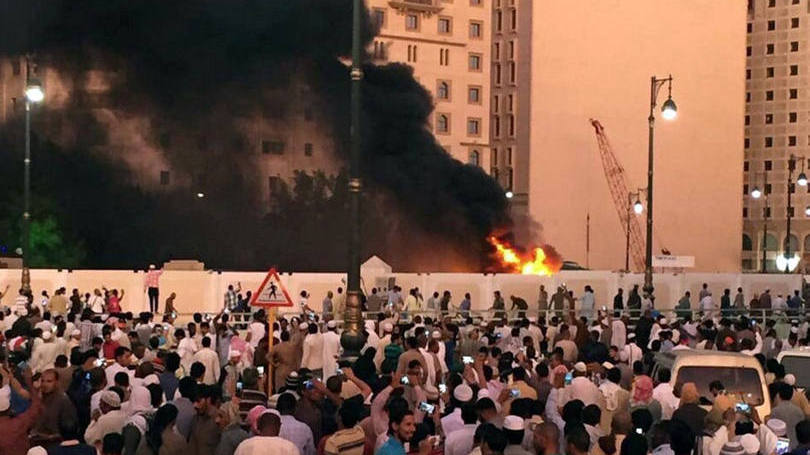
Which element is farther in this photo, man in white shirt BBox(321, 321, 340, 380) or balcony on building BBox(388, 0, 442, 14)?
balcony on building BBox(388, 0, 442, 14)

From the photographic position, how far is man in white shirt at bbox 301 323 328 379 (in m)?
16.6

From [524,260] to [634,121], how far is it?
1800cm

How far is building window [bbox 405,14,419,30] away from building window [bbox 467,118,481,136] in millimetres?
7182

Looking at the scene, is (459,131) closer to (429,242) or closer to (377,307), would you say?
(429,242)

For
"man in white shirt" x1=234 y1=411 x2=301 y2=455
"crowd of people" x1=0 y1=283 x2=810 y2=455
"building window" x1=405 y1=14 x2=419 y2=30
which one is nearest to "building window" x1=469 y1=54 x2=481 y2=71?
"building window" x1=405 y1=14 x2=419 y2=30

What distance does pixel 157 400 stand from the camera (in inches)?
414

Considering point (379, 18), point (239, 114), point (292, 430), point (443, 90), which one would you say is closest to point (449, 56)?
point (443, 90)

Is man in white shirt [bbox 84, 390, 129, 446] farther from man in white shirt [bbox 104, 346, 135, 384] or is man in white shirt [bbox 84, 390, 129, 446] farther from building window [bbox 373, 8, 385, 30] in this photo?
building window [bbox 373, 8, 385, 30]

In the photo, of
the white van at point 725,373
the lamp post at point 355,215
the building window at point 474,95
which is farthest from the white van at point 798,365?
the building window at point 474,95

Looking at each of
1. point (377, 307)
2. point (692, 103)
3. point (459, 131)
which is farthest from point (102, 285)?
point (692, 103)

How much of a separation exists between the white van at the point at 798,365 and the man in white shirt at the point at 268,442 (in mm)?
8985

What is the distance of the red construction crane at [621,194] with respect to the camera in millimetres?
77562

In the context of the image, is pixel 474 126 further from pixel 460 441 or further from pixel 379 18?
pixel 460 441

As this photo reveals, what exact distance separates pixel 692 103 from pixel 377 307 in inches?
2267
